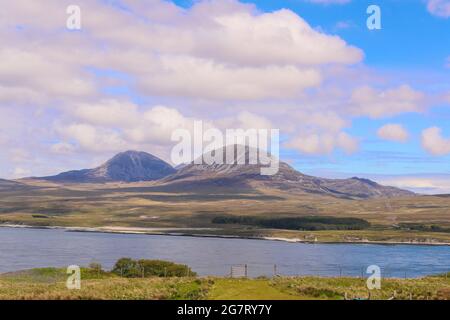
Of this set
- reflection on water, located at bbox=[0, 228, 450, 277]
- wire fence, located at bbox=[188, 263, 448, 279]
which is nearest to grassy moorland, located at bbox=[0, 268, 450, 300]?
reflection on water, located at bbox=[0, 228, 450, 277]

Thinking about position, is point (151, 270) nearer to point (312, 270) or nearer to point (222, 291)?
point (222, 291)

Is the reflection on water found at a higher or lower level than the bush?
lower

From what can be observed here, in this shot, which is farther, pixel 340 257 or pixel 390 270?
pixel 340 257

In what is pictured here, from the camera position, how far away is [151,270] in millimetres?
88250

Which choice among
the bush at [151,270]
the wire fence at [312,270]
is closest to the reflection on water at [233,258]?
the wire fence at [312,270]

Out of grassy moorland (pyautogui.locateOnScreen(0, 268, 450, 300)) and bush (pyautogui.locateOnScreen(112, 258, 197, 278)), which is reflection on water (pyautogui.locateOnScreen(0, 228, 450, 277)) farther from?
grassy moorland (pyautogui.locateOnScreen(0, 268, 450, 300))

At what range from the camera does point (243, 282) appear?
5203cm

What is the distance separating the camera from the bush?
8475 cm

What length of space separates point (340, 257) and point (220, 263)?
41.3 metres

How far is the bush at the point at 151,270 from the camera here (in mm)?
84750

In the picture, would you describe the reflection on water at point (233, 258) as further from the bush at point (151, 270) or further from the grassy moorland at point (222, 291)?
the grassy moorland at point (222, 291)

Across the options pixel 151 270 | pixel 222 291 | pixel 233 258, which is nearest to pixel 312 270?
pixel 233 258
